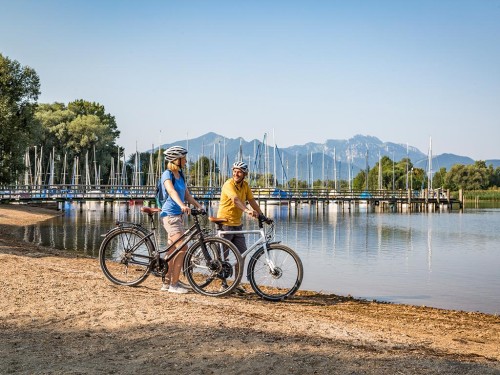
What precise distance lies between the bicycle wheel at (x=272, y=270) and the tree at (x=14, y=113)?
110ft

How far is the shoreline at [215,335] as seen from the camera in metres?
5.38

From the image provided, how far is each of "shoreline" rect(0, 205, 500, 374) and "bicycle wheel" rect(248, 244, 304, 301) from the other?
10.5 inches

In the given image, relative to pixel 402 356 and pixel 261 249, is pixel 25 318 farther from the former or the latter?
pixel 402 356

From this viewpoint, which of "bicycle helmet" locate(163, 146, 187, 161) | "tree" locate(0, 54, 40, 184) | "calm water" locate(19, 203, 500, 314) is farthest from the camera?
"tree" locate(0, 54, 40, 184)

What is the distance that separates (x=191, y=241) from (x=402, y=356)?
4.19 meters

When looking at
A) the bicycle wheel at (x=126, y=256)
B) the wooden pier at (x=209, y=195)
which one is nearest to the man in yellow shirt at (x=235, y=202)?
the bicycle wheel at (x=126, y=256)

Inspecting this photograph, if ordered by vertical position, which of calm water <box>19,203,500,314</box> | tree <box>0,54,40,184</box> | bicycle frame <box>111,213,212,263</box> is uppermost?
tree <box>0,54,40,184</box>

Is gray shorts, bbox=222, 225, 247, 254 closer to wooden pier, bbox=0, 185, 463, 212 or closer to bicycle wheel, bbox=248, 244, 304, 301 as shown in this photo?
bicycle wheel, bbox=248, 244, 304, 301

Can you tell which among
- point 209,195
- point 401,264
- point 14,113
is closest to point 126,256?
point 401,264

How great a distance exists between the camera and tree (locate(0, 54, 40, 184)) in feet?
128

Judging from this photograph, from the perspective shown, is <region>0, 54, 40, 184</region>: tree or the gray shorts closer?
the gray shorts

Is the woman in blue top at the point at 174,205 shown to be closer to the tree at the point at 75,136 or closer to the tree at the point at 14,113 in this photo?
the tree at the point at 14,113

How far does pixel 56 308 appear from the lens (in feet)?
24.8

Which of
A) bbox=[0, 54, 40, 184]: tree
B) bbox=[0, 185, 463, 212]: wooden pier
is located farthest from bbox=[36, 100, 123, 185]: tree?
bbox=[0, 54, 40, 184]: tree
